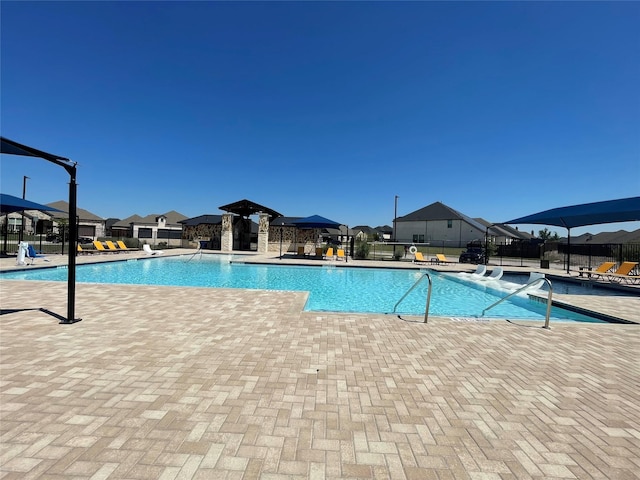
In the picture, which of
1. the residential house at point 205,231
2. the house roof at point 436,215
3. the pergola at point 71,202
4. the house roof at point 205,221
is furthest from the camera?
the house roof at point 436,215

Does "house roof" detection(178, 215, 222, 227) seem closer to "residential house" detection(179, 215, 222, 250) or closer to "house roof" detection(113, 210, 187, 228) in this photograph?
"residential house" detection(179, 215, 222, 250)

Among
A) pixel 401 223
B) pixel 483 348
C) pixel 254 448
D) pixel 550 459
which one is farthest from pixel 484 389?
pixel 401 223

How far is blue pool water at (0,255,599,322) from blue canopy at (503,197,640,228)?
6.49 m

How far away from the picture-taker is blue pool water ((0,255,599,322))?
8.16 meters

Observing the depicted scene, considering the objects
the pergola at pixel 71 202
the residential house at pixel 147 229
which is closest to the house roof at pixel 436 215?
the residential house at pixel 147 229

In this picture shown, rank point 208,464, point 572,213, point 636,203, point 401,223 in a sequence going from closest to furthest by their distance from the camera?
point 208,464 < point 636,203 < point 572,213 < point 401,223

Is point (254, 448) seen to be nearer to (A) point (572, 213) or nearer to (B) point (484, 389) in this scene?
(B) point (484, 389)

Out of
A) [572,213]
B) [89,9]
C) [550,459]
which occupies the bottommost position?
[550,459]

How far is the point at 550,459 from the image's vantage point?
204cm

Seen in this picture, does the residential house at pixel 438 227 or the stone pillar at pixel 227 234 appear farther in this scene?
the residential house at pixel 438 227

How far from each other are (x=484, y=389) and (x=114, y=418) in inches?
131

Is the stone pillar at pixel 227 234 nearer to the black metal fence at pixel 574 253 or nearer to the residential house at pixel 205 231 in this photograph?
the residential house at pixel 205 231

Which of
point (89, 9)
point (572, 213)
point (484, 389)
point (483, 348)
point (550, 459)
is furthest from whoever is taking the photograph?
point (572, 213)

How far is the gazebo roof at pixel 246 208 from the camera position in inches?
965
